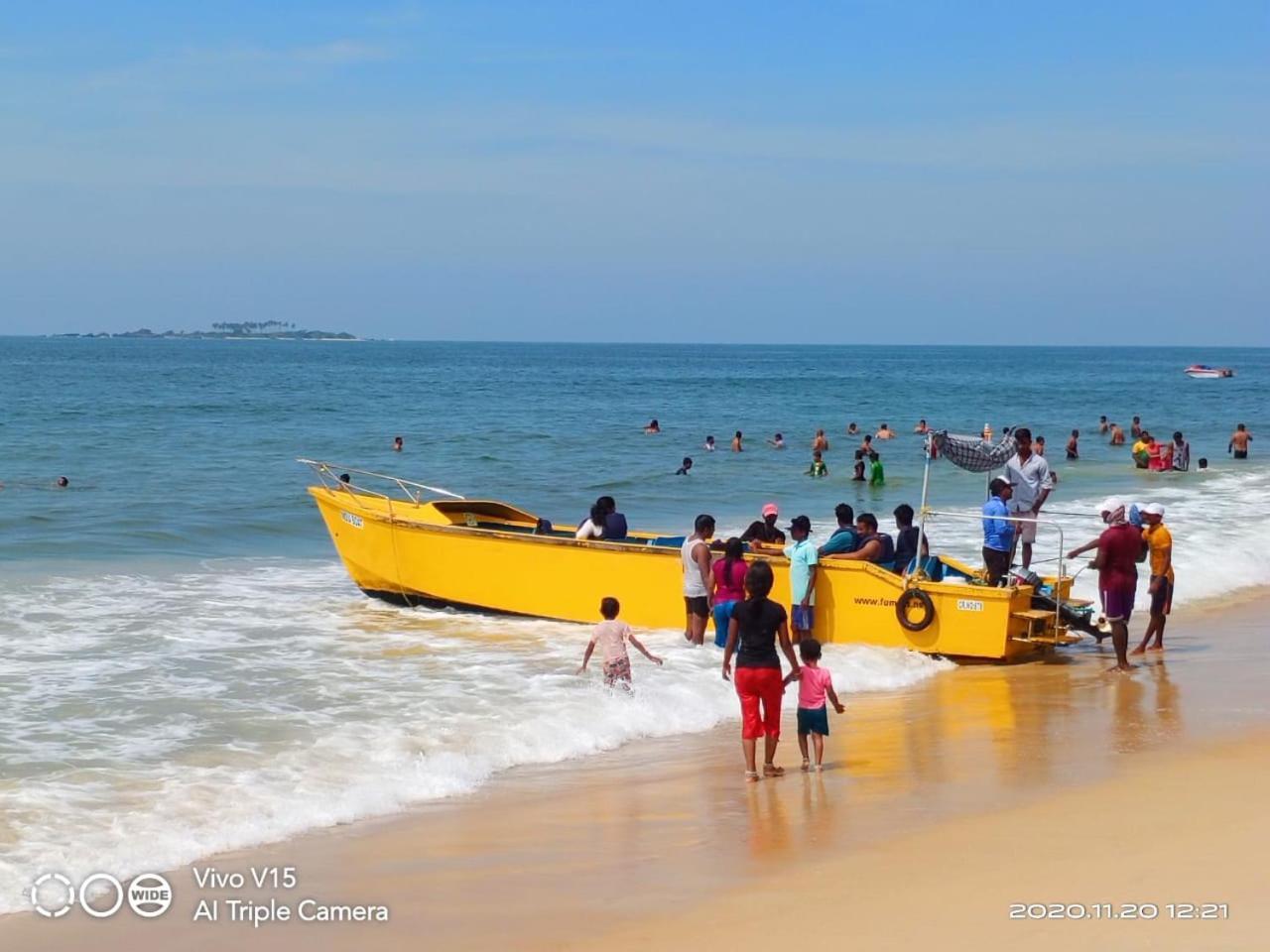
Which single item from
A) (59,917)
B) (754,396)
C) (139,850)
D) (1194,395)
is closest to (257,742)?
(139,850)

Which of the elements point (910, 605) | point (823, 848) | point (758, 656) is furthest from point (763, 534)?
point (823, 848)

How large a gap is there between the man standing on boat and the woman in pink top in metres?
0.43

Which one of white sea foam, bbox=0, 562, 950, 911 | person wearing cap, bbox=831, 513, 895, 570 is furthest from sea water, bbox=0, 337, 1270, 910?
person wearing cap, bbox=831, 513, 895, 570

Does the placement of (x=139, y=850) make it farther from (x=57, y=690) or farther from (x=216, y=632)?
(x=216, y=632)

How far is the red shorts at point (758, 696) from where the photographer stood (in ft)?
28.3

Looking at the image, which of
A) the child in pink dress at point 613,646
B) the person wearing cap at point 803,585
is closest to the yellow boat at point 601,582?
the person wearing cap at point 803,585

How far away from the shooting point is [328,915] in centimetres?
680

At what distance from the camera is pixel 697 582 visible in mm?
13000

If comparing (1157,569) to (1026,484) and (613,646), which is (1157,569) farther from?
(613,646)

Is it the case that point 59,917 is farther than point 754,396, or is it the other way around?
point 754,396

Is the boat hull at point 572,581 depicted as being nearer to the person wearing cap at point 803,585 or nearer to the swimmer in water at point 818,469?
the person wearing cap at point 803,585

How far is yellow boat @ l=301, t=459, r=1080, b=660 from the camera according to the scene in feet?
40.9

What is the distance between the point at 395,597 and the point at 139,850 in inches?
304

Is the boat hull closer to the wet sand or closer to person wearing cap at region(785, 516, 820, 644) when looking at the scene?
person wearing cap at region(785, 516, 820, 644)
